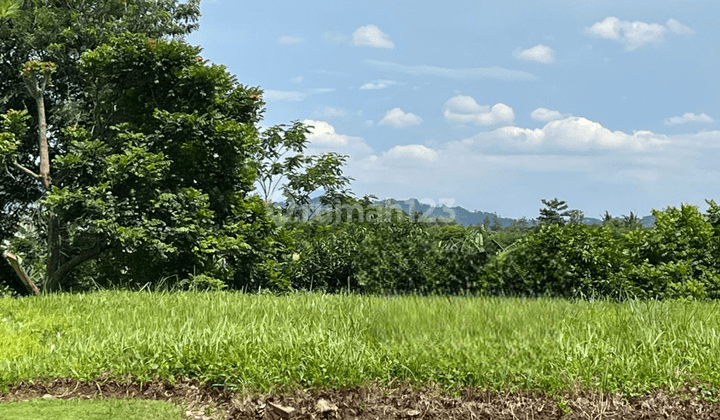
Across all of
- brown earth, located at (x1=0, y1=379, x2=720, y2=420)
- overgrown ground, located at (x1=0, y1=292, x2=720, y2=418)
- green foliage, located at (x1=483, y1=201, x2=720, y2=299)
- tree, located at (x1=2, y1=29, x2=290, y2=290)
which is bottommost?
brown earth, located at (x1=0, y1=379, x2=720, y2=420)

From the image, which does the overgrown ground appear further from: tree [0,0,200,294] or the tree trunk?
tree [0,0,200,294]

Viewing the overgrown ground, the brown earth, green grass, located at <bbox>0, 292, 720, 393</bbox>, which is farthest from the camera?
green grass, located at <bbox>0, 292, 720, 393</bbox>

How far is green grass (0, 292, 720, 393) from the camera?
422 centimetres

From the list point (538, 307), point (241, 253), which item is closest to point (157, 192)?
point (241, 253)

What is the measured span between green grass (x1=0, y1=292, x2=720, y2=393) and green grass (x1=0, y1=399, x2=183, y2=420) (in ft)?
1.37

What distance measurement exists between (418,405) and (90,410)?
214 cm

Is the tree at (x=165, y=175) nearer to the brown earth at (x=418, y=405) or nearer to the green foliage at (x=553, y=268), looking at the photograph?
the green foliage at (x=553, y=268)

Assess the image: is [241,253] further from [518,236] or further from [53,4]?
[53,4]

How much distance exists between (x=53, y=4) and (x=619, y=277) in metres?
14.0

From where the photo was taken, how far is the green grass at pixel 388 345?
422 cm

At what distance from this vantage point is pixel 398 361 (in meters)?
4.35

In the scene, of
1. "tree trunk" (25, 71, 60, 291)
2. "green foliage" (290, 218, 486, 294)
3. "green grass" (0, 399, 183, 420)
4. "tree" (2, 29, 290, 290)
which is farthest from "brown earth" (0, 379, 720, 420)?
"tree trunk" (25, 71, 60, 291)

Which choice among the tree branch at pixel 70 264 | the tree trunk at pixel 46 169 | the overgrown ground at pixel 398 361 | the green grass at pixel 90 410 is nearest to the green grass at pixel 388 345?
the overgrown ground at pixel 398 361

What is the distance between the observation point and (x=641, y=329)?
505 centimetres
